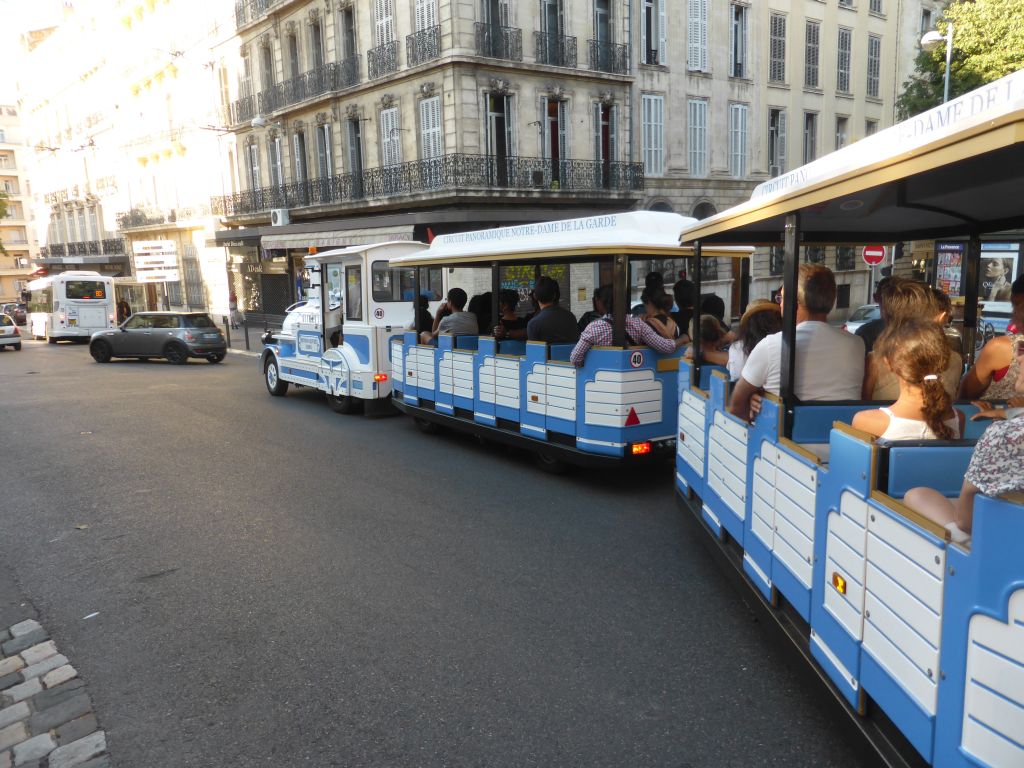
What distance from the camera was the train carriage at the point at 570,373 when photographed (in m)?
6.98

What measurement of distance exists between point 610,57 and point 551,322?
755 inches

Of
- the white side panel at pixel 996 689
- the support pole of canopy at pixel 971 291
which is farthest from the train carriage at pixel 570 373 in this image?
the white side panel at pixel 996 689

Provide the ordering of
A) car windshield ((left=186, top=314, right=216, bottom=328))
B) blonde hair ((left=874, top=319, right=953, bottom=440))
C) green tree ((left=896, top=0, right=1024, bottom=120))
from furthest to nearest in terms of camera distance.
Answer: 1. car windshield ((left=186, top=314, right=216, bottom=328))
2. green tree ((left=896, top=0, right=1024, bottom=120))
3. blonde hair ((left=874, top=319, right=953, bottom=440))

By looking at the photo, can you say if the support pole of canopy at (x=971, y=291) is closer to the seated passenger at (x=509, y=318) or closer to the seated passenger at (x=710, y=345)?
the seated passenger at (x=710, y=345)

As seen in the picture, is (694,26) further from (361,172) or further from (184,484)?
(184,484)

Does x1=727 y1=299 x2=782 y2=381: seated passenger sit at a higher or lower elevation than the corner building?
lower

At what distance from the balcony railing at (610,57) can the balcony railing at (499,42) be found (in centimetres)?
273

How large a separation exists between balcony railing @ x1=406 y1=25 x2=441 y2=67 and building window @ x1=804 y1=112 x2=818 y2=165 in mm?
15394

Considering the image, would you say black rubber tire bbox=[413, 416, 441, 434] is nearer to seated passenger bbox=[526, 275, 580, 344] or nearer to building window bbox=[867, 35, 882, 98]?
seated passenger bbox=[526, 275, 580, 344]

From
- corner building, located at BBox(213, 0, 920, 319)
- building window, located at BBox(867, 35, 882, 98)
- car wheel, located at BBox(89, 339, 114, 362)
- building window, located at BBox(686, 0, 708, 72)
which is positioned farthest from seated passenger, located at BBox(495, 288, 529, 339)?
building window, located at BBox(867, 35, 882, 98)

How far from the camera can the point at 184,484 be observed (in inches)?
305

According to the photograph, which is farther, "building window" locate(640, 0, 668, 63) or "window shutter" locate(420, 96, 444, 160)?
"building window" locate(640, 0, 668, 63)

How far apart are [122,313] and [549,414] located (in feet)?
104

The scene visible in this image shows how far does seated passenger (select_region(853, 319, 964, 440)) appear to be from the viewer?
9.60 feet
